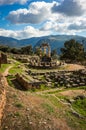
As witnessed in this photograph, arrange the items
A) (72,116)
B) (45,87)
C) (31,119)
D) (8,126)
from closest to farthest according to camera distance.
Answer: (8,126) < (31,119) < (72,116) < (45,87)

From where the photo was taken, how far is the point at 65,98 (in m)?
25.6

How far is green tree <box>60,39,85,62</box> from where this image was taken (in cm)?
7069

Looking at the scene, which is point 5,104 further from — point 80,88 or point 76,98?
point 80,88

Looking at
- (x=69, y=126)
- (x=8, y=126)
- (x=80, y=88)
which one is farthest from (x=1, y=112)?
(x=80, y=88)

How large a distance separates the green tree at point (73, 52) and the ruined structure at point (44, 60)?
302 inches

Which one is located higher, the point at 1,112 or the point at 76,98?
the point at 1,112

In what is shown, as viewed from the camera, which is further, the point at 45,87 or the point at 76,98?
the point at 45,87

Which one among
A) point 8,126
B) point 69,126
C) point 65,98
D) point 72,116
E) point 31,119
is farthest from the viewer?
point 65,98

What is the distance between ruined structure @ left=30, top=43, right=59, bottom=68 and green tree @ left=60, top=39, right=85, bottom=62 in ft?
25.2

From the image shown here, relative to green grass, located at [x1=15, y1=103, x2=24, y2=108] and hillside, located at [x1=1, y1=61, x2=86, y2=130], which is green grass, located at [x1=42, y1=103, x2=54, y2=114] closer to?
hillside, located at [x1=1, y1=61, x2=86, y2=130]

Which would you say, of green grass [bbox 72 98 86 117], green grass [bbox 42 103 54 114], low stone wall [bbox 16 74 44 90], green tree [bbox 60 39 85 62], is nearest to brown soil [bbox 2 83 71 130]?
green grass [bbox 42 103 54 114]

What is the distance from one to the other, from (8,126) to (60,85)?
1900 centimetres

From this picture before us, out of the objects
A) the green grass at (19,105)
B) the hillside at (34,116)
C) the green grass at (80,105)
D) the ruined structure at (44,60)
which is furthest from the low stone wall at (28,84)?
the ruined structure at (44,60)

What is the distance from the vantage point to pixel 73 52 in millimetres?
70812
